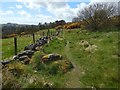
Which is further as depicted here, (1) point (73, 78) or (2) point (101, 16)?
(2) point (101, 16)

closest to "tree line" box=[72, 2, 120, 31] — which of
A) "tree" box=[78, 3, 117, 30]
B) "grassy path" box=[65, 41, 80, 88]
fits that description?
"tree" box=[78, 3, 117, 30]

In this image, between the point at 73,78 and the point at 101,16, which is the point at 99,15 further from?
the point at 73,78

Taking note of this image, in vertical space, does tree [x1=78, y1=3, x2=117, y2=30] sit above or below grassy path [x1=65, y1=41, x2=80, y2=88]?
above

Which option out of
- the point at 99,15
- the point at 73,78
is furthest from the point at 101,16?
the point at 73,78

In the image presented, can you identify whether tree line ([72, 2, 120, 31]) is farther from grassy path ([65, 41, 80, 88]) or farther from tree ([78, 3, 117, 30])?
grassy path ([65, 41, 80, 88])

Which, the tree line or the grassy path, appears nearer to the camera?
the grassy path

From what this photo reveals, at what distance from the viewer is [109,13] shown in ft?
154

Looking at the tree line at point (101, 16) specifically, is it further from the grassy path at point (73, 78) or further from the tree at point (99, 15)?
the grassy path at point (73, 78)

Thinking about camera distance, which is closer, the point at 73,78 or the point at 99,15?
the point at 73,78

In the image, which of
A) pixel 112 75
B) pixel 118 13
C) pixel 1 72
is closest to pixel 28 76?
pixel 1 72

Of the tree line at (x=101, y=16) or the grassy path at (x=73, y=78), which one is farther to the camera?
the tree line at (x=101, y=16)

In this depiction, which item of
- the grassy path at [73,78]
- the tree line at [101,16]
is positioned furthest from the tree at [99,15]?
the grassy path at [73,78]

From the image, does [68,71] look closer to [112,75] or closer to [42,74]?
[42,74]

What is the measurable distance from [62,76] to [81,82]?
4.16ft
